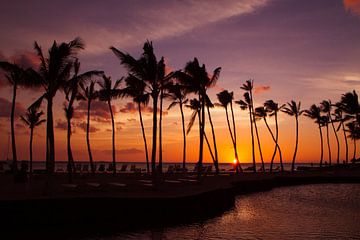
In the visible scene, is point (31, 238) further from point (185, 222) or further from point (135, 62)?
point (135, 62)

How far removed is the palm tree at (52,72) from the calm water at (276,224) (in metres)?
7.40

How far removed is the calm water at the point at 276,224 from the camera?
13789 millimetres

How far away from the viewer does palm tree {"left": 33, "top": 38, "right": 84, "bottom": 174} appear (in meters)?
18.1

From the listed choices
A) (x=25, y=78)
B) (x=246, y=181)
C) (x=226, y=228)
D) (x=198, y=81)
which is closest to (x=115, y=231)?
(x=226, y=228)

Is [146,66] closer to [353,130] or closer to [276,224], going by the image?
[276,224]

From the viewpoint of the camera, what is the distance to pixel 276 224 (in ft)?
52.3

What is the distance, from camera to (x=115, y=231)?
1433cm

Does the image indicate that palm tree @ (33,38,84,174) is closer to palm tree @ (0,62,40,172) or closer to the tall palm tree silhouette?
palm tree @ (0,62,40,172)

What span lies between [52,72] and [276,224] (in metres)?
13.6

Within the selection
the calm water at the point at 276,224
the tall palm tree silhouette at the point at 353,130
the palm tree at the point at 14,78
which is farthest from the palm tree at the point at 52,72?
the tall palm tree silhouette at the point at 353,130

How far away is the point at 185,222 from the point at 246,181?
51.6ft

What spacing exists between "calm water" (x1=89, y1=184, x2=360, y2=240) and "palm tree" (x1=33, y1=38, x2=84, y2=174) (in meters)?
7.40

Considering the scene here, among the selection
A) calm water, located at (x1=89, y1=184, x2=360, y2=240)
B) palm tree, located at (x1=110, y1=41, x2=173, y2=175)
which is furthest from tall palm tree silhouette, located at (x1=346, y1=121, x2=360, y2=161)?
palm tree, located at (x1=110, y1=41, x2=173, y2=175)

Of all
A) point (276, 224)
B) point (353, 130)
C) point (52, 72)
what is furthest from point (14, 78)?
point (353, 130)
